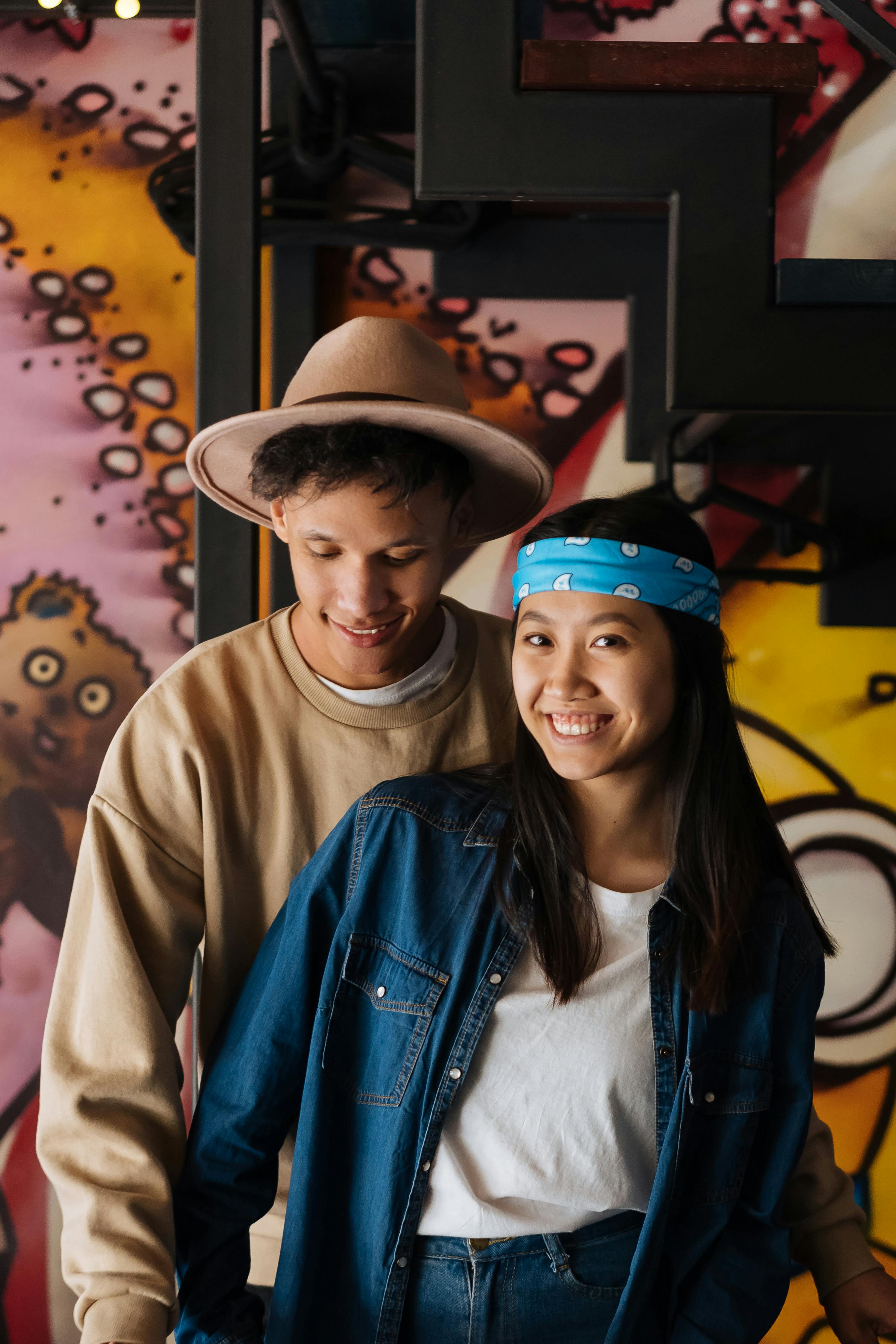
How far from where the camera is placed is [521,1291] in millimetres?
1062

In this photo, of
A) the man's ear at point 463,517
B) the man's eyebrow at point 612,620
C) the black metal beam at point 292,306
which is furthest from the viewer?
the black metal beam at point 292,306

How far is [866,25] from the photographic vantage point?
110 centimetres

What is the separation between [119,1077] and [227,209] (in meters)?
0.96

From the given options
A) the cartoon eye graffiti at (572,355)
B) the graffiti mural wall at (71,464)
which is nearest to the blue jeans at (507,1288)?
the graffiti mural wall at (71,464)

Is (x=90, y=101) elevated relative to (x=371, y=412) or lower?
elevated

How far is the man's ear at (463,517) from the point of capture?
4.38 ft

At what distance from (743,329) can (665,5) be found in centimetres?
184

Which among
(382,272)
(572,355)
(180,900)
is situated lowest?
(180,900)

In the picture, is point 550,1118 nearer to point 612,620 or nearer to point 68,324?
point 612,620

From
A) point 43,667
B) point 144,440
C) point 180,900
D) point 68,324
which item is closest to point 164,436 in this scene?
point 144,440

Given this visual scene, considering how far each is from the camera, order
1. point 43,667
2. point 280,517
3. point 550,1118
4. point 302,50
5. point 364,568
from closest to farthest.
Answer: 1. point 550,1118
2. point 364,568
3. point 280,517
4. point 302,50
5. point 43,667

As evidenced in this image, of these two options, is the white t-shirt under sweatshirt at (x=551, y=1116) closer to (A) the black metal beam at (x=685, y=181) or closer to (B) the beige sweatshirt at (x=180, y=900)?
(B) the beige sweatshirt at (x=180, y=900)

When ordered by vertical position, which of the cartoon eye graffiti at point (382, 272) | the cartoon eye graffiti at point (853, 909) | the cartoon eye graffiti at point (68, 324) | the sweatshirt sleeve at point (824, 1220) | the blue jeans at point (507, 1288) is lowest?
the cartoon eye graffiti at point (853, 909)

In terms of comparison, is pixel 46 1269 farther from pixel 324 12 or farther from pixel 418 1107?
pixel 324 12
